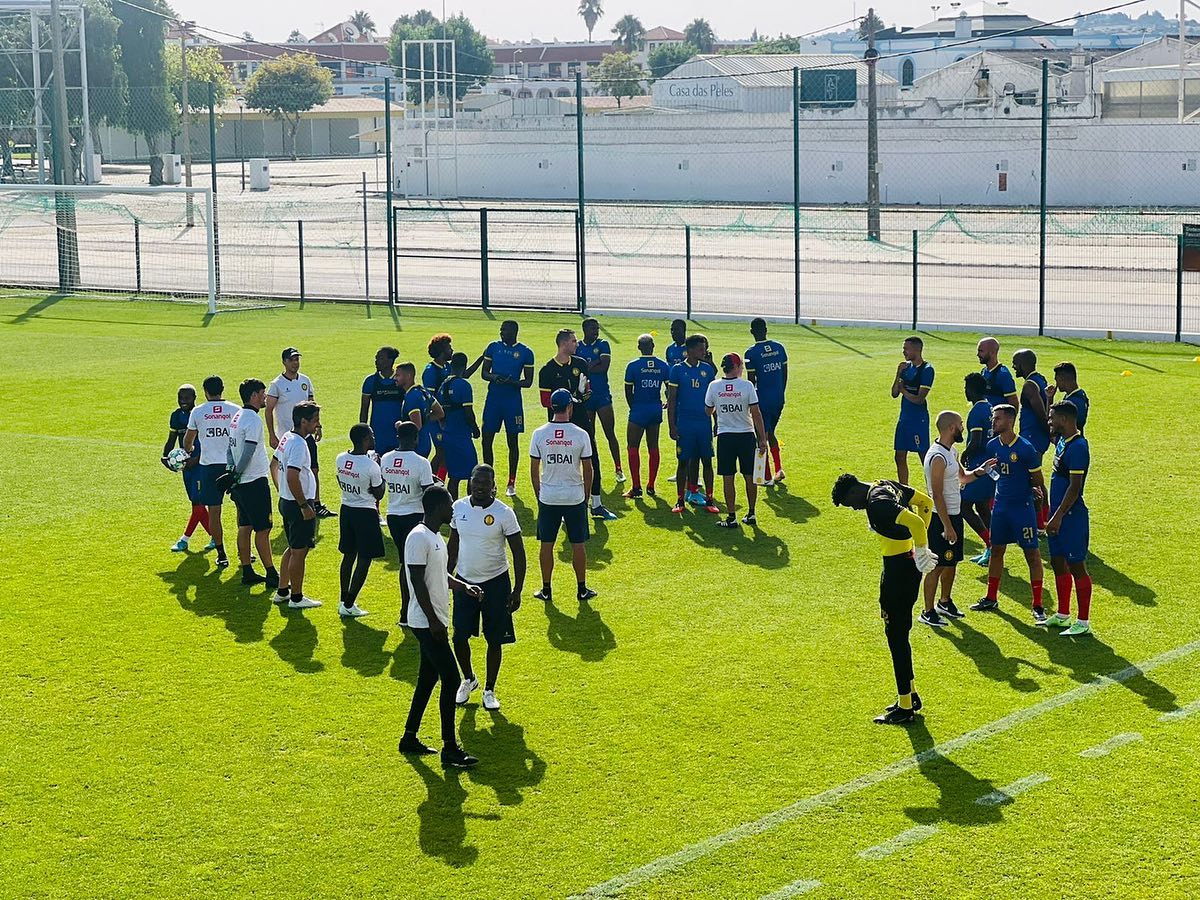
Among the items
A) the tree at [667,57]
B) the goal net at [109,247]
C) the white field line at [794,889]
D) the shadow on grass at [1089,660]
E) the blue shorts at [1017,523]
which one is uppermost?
the tree at [667,57]

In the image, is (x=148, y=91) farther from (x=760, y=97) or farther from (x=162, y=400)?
(x=162, y=400)

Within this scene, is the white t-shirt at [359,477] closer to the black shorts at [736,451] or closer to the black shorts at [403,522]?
the black shorts at [403,522]

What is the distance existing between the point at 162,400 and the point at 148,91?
55.1 m

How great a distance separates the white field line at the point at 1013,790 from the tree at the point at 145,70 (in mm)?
67188

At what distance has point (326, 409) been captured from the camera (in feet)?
71.5

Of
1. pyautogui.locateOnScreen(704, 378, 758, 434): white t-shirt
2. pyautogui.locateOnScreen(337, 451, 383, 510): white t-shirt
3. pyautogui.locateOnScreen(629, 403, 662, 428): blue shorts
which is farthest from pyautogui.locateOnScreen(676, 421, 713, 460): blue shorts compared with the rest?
pyautogui.locateOnScreen(337, 451, 383, 510): white t-shirt

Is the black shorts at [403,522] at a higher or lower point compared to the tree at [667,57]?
lower

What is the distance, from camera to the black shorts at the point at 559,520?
12727 mm

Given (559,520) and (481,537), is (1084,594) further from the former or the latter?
(481,537)

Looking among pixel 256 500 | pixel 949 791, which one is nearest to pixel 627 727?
pixel 949 791

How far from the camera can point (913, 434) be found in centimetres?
1548

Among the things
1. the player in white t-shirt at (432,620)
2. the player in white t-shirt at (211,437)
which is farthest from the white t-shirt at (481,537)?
the player in white t-shirt at (211,437)

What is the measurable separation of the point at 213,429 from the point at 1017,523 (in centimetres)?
718

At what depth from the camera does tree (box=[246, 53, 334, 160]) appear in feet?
314
